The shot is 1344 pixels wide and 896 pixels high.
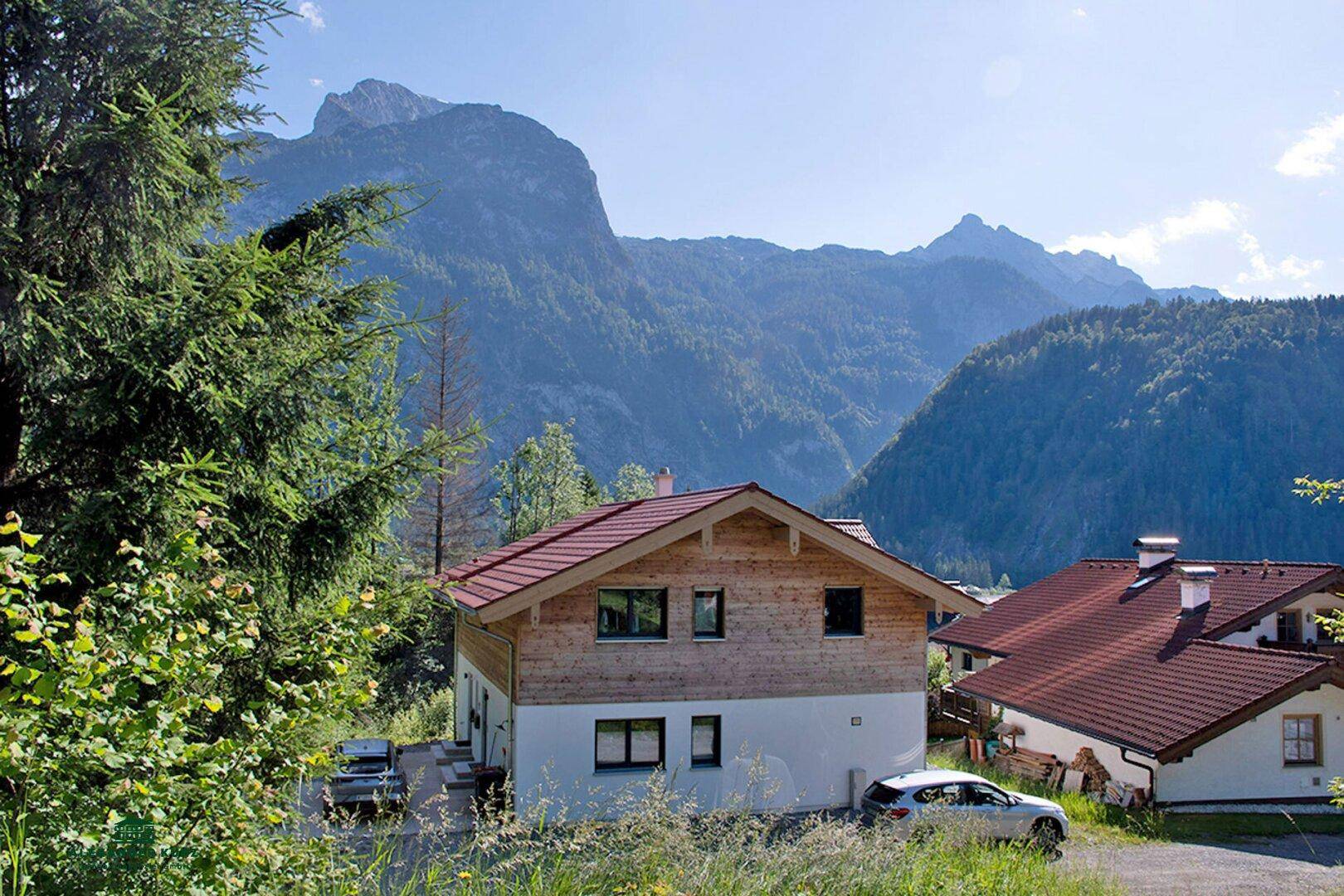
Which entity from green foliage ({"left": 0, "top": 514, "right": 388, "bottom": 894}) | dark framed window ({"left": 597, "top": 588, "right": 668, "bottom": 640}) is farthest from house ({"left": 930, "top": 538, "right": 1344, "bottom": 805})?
green foliage ({"left": 0, "top": 514, "right": 388, "bottom": 894})

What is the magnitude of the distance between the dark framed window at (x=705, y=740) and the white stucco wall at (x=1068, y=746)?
989 cm

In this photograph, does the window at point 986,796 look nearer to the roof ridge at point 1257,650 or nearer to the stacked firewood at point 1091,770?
the stacked firewood at point 1091,770

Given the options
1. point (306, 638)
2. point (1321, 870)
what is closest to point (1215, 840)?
point (1321, 870)

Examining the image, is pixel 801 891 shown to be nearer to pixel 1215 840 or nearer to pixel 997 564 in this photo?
pixel 1215 840

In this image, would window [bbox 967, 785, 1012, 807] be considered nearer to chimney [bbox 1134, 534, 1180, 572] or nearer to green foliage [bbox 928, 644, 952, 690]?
green foliage [bbox 928, 644, 952, 690]

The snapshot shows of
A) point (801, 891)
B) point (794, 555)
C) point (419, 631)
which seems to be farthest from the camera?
point (794, 555)

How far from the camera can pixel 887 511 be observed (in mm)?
169375

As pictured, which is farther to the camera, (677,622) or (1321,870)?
(677,622)

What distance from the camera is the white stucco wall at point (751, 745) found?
709 inches

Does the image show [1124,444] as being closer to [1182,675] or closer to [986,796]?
[1182,675]

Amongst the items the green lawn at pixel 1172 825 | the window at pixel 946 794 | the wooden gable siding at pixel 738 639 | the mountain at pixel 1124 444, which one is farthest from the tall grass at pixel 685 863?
the mountain at pixel 1124 444

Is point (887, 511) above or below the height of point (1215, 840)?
above

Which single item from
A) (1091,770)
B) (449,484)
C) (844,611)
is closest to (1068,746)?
(1091,770)

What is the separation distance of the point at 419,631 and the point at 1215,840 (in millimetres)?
17095
